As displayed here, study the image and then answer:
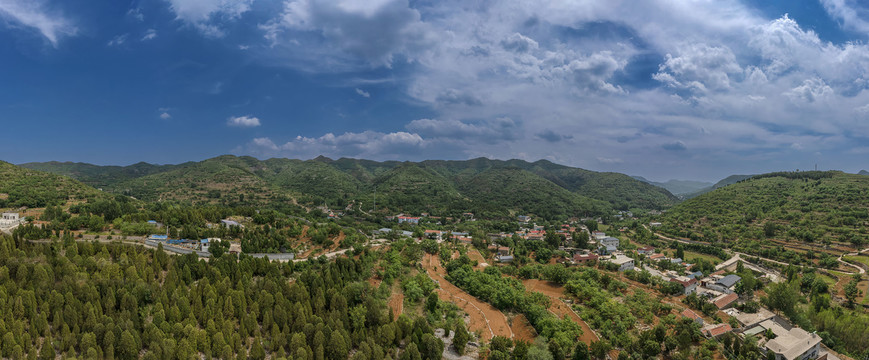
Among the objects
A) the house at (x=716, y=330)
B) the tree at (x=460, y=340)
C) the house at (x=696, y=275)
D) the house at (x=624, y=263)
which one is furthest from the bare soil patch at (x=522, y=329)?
the house at (x=696, y=275)

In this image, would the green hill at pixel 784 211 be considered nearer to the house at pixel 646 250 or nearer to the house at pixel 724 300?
the house at pixel 646 250

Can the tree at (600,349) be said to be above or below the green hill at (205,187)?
below

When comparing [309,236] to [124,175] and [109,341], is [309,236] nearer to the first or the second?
[109,341]

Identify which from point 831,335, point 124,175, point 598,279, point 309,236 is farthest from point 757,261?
point 124,175

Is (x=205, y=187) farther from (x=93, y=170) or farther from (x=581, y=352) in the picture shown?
(x=93, y=170)

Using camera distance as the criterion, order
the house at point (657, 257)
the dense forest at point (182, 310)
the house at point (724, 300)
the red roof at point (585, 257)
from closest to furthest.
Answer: the dense forest at point (182, 310)
the house at point (724, 300)
the red roof at point (585, 257)
the house at point (657, 257)

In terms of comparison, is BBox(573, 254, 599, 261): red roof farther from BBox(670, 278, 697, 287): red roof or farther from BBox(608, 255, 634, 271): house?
BBox(670, 278, 697, 287): red roof

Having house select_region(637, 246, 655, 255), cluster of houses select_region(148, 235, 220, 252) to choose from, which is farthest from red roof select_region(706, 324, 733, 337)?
cluster of houses select_region(148, 235, 220, 252)
